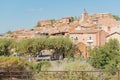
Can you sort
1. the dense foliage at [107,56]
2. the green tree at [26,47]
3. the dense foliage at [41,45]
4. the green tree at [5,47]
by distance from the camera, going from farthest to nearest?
the green tree at [5,47] < the dense foliage at [41,45] < the green tree at [26,47] < the dense foliage at [107,56]

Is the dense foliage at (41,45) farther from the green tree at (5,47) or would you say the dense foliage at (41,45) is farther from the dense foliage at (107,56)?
the dense foliage at (107,56)

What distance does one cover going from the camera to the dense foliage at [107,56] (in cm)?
2564

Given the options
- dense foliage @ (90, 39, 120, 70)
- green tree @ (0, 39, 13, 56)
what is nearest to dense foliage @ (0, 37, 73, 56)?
green tree @ (0, 39, 13, 56)

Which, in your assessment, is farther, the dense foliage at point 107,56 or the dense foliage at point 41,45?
the dense foliage at point 41,45

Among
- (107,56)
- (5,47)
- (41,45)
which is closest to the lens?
(107,56)

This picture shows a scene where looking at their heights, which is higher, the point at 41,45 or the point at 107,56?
the point at 107,56

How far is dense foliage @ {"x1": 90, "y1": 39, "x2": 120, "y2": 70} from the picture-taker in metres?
25.6

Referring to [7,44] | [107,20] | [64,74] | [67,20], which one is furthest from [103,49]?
[67,20]

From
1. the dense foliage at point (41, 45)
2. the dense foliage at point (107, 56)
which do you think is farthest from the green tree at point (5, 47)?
the dense foliage at point (107, 56)

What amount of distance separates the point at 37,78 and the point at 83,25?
42.4 meters

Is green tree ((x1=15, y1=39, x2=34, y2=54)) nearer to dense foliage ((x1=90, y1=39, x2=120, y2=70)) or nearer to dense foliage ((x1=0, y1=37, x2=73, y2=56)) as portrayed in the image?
dense foliage ((x1=0, y1=37, x2=73, y2=56))

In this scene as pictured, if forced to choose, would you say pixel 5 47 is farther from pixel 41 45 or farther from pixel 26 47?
pixel 41 45

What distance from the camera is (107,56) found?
26.9 meters

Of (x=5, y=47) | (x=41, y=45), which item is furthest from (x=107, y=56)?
(x=5, y=47)
